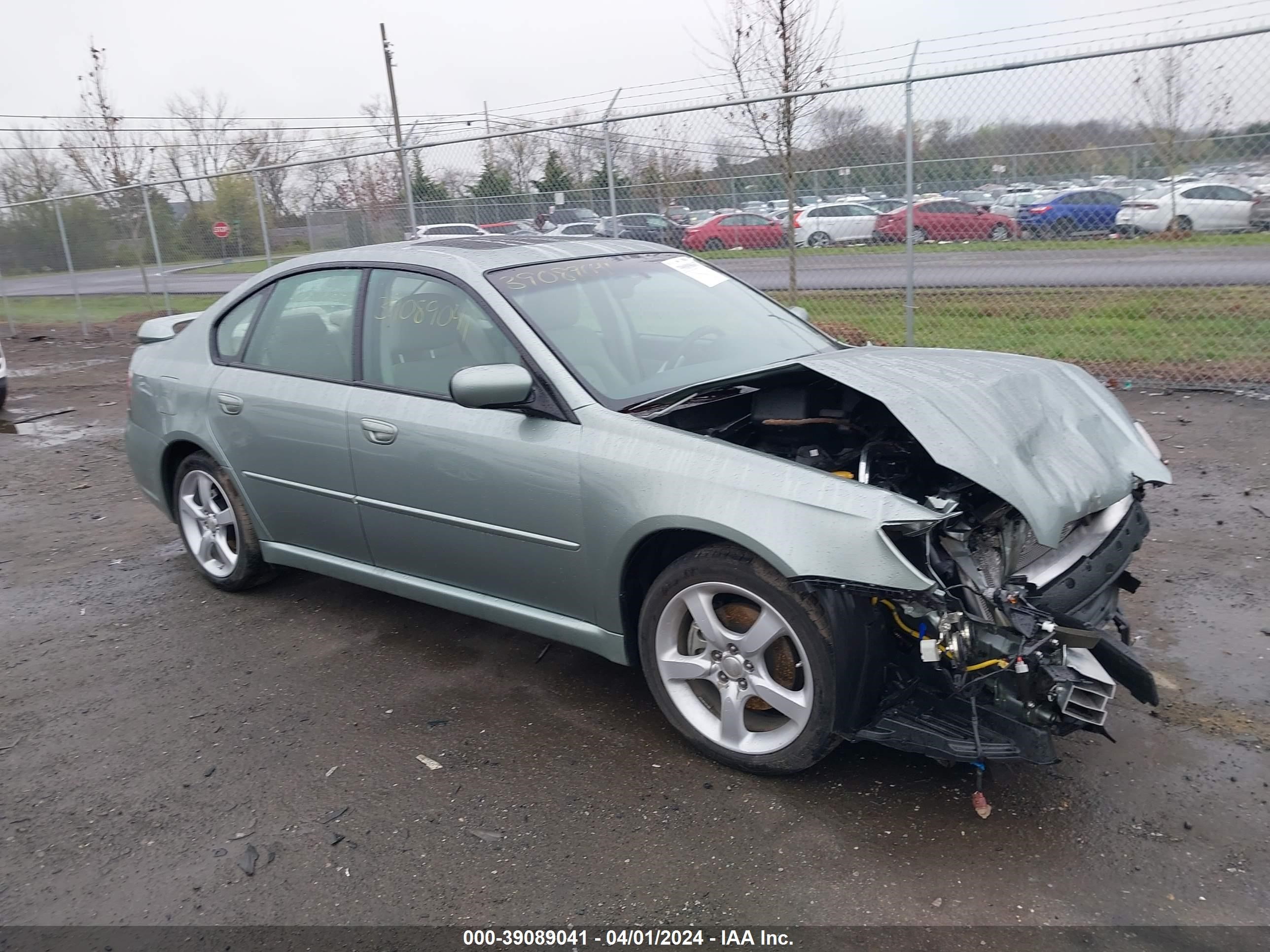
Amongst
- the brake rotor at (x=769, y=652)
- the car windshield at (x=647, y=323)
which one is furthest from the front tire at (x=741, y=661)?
the car windshield at (x=647, y=323)

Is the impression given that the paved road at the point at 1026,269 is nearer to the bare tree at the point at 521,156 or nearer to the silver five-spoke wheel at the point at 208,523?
the bare tree at the point at 521,156

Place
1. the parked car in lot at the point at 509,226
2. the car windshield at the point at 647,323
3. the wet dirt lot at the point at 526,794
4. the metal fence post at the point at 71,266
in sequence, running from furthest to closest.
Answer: the metal fence post at the point at 71,266
the parked car in lot at the point at 509,226
the car windshield at the point at 647,323
the wet dirt lot at the point at 526,794

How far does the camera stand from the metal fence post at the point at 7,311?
63.0ft

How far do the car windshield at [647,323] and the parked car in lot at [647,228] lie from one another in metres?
4.94

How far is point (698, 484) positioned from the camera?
318 centimetres

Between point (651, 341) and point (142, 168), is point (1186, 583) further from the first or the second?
point (142, 168)

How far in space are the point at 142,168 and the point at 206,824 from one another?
2386 centimetres

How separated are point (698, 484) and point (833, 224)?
630 cm

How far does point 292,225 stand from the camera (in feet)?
45.4

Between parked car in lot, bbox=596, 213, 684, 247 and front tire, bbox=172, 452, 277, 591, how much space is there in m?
5.29

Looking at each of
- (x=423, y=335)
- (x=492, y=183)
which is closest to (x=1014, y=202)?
(x=492, y=183)

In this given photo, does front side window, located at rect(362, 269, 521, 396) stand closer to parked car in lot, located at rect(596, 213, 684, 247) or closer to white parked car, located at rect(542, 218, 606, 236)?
parked car in lot, located at rect(596, 213, 684, 247)

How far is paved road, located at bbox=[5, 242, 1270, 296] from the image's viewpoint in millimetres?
7645

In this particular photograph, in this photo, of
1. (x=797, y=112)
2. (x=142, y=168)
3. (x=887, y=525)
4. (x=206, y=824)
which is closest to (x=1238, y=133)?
(x=797, y=112)
